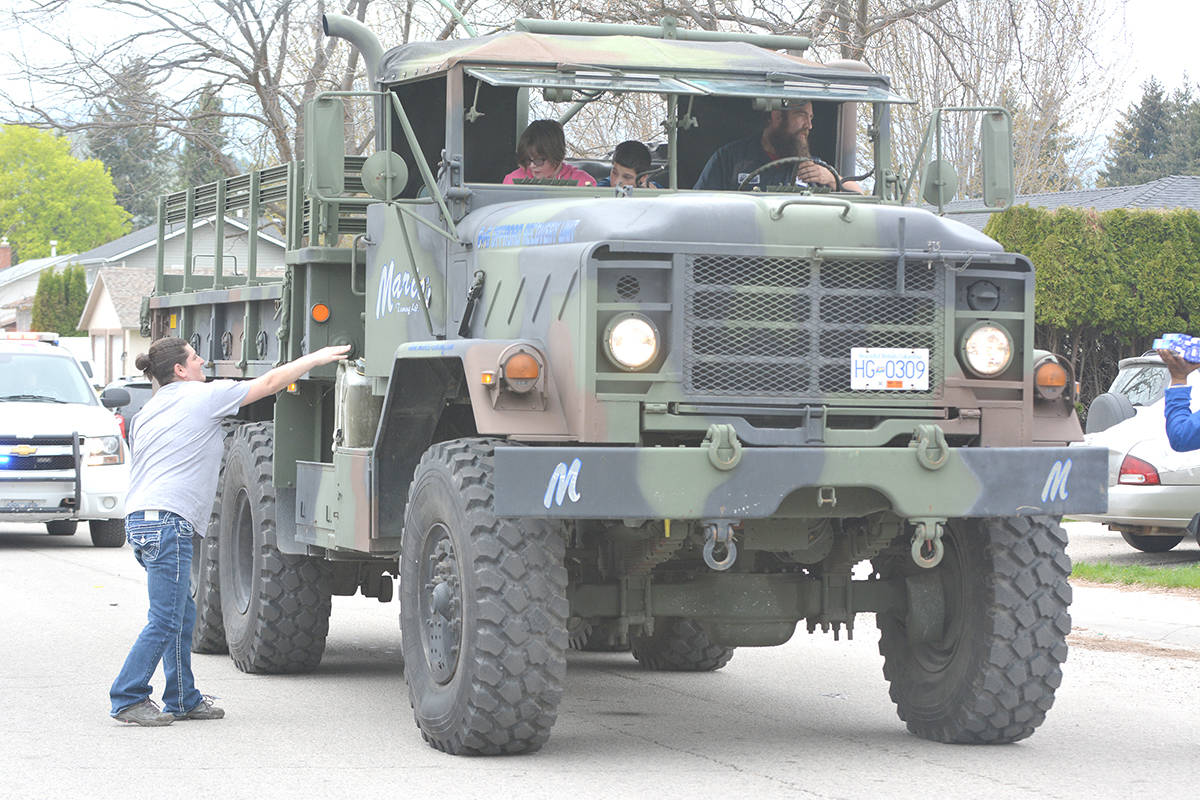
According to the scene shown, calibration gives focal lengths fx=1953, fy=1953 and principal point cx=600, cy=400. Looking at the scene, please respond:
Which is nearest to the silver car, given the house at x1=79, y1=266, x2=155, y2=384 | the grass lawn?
the grass lawn

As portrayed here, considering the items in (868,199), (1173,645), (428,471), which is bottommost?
(1173,645)

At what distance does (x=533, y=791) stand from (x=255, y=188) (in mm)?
5305

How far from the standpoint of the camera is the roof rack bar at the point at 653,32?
945 centimetres

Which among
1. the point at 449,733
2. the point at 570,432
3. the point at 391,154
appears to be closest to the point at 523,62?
the point at 391,154

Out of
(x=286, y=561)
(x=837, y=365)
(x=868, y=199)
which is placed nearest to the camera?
(x=837, y=365)

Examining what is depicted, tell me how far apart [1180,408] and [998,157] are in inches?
55.7

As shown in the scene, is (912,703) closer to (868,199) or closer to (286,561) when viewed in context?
(868,199)

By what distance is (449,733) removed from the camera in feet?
25.2

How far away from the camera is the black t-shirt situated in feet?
29.5

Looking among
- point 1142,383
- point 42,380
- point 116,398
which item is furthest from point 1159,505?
point 42,380

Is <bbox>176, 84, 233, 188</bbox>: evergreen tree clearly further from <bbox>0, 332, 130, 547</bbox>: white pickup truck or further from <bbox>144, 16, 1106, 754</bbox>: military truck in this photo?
<bbox>144, 16, 1106, 754</bbox>: military truck

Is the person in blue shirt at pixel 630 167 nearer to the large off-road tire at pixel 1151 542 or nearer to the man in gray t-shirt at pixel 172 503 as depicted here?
the man in gray t-shirt at pixel 172 503

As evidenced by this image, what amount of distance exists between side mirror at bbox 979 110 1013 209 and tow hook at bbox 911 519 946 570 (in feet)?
5.94

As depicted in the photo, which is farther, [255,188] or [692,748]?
[255,188]
